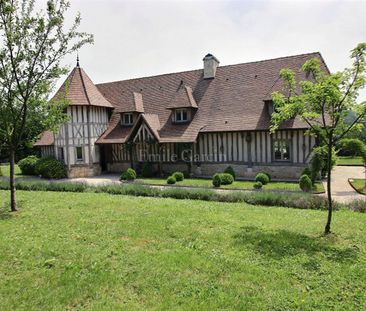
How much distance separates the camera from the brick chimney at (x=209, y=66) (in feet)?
75.9

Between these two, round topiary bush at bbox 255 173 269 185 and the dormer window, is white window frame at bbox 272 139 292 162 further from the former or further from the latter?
the dormer window

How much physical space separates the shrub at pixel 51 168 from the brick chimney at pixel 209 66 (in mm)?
12449

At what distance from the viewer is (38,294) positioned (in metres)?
4.95

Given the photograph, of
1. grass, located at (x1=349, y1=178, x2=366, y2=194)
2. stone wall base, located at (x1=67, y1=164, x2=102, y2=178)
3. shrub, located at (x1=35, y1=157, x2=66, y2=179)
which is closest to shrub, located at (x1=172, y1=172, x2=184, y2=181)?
stone wall base, located at (x1=67, y1=164, x2=102, y2=178)

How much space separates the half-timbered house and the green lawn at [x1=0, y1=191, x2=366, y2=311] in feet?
30.5

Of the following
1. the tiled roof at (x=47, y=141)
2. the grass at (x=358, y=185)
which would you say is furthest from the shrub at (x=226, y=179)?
the tiled roof at (x=47, y=141)

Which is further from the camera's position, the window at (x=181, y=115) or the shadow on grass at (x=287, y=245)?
the window at (x=181, y=115)

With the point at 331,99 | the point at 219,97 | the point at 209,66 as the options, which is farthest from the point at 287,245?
the point at 209,66

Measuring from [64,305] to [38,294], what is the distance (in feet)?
2.01

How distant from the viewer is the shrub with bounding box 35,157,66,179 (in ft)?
69.9

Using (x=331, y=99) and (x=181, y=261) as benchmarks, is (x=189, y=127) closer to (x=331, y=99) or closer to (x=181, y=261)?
(x=331, y=99)

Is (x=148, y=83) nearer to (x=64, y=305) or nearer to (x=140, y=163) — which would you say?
(x=140, y=163)

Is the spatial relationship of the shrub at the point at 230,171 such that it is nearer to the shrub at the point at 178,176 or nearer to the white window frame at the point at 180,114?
the shrub at the point at 178,176

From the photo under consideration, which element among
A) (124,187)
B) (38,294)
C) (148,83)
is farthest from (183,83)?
(38,294)
